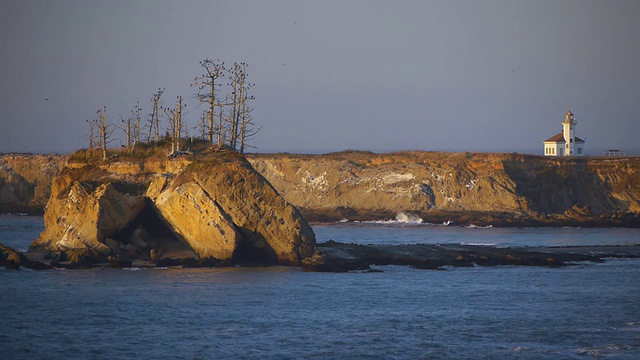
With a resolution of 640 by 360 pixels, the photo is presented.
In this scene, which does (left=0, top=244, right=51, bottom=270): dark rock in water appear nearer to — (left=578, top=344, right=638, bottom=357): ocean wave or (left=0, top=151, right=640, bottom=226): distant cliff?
(left=578, top=344, right=638, bottom=357): ocean wave

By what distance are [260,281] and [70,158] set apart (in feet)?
57.4

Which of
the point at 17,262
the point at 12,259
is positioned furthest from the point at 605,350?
the point at 12,259

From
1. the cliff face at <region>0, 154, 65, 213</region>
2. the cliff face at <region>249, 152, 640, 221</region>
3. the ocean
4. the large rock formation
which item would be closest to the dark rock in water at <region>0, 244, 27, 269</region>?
the ocean

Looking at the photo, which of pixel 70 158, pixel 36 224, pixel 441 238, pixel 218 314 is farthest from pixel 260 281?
pixel 36 224

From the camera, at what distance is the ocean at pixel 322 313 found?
93.6 ft

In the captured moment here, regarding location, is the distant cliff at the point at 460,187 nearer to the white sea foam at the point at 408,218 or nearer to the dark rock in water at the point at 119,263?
the white sea foam at the point at 408,218

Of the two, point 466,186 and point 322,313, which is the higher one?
point 466,186

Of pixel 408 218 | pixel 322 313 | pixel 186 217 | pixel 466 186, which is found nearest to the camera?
pixel 322 313

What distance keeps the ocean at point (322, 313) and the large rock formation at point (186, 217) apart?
149cm

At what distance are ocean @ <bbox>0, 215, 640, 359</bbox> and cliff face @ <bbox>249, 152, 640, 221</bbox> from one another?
3611 cm

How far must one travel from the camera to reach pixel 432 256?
48.3 meters

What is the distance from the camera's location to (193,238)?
4372 cm

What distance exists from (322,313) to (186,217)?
11.1 m

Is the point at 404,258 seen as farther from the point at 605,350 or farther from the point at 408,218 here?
the point at 408,218
